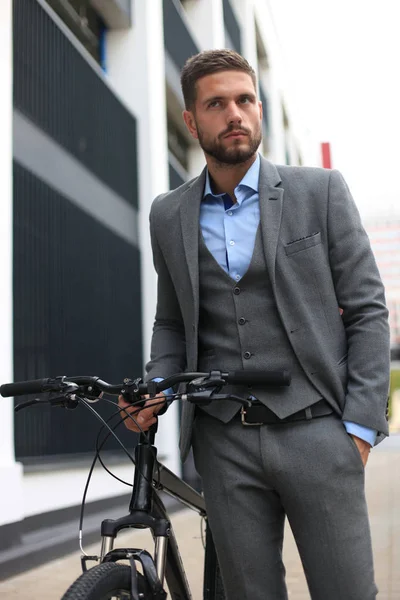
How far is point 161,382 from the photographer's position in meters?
2.24

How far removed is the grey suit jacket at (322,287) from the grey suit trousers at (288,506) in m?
0.13

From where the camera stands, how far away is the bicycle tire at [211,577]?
121 inches

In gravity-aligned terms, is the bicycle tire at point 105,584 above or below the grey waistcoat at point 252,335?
below

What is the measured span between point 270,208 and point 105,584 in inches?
46.8

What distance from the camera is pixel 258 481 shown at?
240cm

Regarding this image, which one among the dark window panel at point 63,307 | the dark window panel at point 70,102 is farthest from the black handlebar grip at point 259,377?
the dark window panel at point 70,102

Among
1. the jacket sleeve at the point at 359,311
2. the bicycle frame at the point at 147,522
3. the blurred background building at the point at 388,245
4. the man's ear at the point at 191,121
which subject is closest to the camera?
the bicycle frame at the point at 147,522

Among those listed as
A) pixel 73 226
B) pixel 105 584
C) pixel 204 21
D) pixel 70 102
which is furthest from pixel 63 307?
pixel 204 21

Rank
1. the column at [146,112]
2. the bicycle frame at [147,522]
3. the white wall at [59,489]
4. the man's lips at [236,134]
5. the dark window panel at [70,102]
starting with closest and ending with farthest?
1. the bicycle frame at [147,522]
2. the man's lips at [236,134]
3. the white wall at [59,489]
4. the dark window panel at [70,102]
5. the column at [146,112]

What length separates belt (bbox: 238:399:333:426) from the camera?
2371 millimetres

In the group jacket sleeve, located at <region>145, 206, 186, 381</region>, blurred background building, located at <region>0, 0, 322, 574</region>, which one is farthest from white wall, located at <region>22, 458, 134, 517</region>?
jacket sleeve, located at <region>145, 206, 186, 381</region>

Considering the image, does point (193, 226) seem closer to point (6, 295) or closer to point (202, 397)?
point (202, 397)

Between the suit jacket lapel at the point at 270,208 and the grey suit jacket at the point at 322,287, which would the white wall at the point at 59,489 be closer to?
the grey suit jacket at the point at 322,287

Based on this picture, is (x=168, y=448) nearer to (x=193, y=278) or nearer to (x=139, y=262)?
(x=139, y=262)
